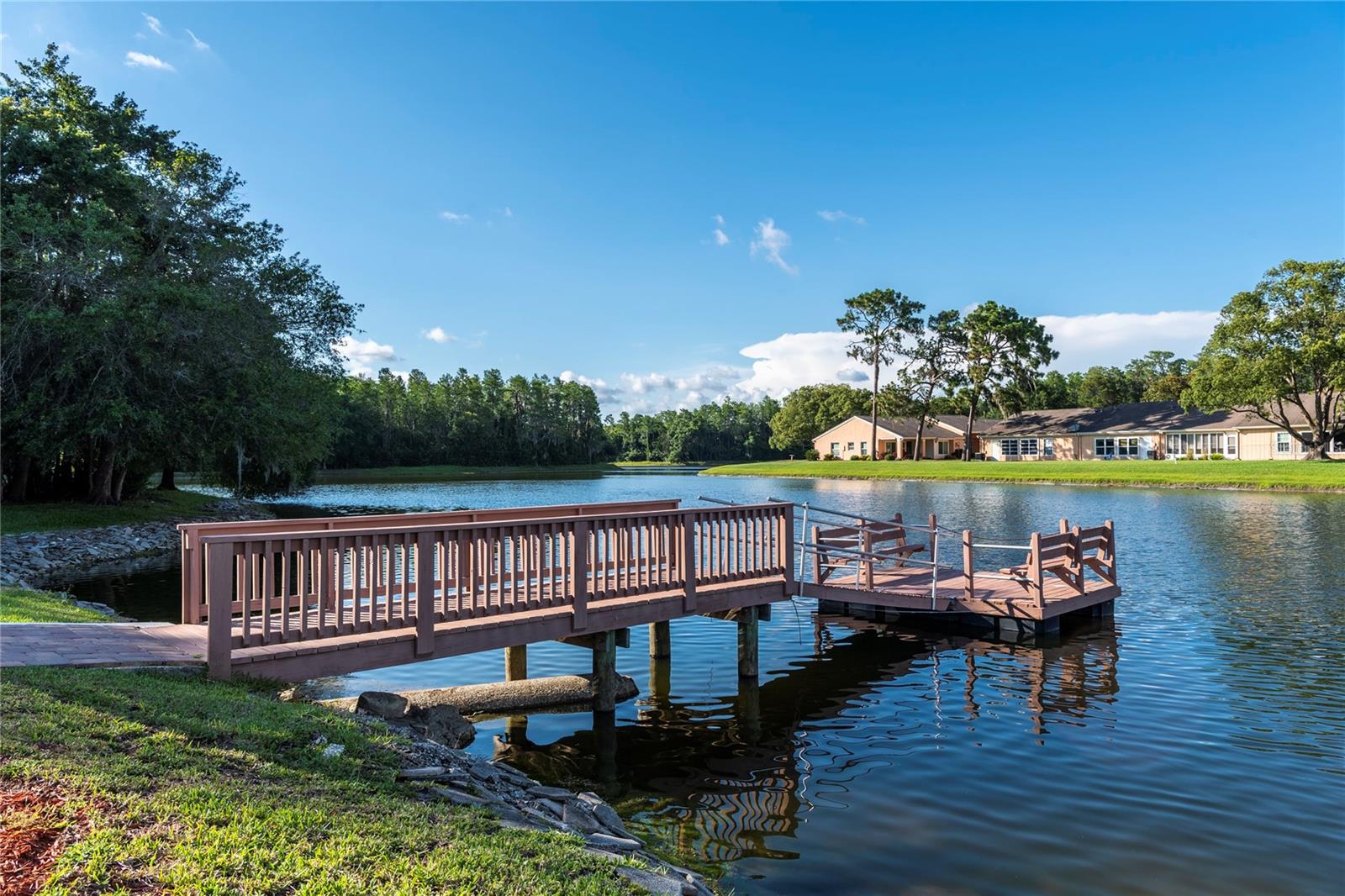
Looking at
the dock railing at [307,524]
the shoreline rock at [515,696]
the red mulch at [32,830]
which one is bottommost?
the shoreline rock at [515,696]

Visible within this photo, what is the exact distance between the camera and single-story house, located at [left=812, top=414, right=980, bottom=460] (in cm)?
8656

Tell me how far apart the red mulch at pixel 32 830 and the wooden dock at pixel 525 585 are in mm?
2441

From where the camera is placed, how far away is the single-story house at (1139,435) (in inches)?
2438

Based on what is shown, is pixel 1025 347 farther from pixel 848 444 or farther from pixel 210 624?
pixel 210 624

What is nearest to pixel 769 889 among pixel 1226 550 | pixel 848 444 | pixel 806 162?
pixel 1226 550

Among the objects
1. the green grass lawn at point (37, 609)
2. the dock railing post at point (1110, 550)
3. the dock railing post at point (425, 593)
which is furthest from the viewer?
the dock railing post at point (1110, 550)

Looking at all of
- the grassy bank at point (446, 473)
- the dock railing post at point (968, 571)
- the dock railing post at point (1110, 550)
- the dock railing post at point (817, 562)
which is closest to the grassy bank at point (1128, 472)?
the grassy bank at point (446, 473)

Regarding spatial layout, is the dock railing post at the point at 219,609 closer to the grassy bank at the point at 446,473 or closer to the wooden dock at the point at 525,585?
the wooden dock at the point at 525,585

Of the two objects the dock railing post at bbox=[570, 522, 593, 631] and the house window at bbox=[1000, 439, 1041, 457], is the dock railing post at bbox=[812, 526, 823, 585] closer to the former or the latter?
the dock railing post at bbox=[570, 522, 593, 631]

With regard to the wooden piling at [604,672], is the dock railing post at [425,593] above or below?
above

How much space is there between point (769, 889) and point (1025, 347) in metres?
80.8

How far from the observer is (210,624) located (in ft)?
22.4

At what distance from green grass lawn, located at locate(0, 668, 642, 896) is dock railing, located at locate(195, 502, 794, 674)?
1222mm

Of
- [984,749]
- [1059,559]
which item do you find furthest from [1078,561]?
[984,749]
